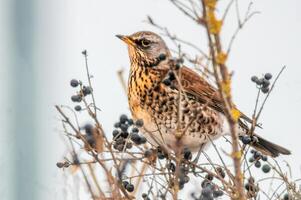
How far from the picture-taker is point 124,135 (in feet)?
10.5

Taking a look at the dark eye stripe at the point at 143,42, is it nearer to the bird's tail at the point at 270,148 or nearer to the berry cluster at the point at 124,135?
the bird's tail at the point at 270,148

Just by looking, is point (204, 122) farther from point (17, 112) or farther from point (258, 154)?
point (17, 112)

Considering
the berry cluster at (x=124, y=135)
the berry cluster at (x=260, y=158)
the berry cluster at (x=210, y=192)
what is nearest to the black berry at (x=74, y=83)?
the berry cluster at (x=124, y=135)

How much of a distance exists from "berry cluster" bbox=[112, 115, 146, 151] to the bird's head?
143 cm

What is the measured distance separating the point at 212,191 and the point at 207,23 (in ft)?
2.37

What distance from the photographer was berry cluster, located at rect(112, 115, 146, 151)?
10.2ft

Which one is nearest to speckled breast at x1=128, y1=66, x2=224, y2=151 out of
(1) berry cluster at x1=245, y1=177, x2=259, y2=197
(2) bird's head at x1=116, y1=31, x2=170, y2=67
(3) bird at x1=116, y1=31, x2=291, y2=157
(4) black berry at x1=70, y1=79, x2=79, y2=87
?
(3) bird at x1=116, y1=31, x2=291, y2=157

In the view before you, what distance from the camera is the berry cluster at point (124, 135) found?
10.2 feet

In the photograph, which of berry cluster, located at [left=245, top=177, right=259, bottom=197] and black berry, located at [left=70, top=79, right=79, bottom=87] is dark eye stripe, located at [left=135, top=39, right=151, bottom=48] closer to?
black berry, located at [left=70, top=79, right=79, bottom=87]

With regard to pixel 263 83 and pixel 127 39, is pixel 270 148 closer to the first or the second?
pixel 127 39

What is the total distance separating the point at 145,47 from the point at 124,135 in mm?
1582

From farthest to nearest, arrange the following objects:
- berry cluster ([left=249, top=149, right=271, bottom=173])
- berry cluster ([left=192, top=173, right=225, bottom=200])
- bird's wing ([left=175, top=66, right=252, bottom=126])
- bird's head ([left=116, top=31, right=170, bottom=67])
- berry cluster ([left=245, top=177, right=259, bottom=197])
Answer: bird's head ([left=116, top=31, right=170, bottom=67])
bird's wing ([left=175, top=66, right=252, bottom=126])
berry cluster ([left=249, top=149, right=271, bottom=173])
berry cluster ([left=245, top=177, right=259, bottom=197])
berry cluster ([left=192, top=173, right=225, bottom=200])

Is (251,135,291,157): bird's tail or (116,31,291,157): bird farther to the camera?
(251,135,291,157): bird's tail

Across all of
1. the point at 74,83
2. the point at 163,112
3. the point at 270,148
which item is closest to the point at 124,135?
the point at 74,83
